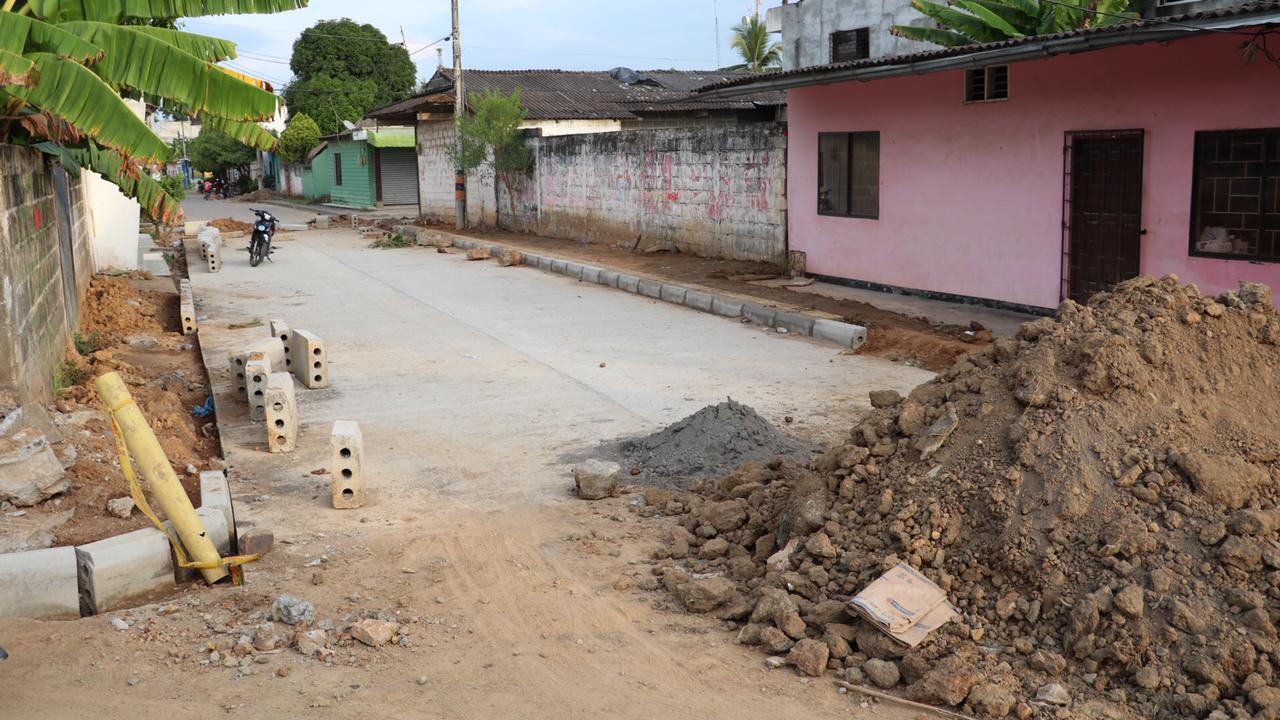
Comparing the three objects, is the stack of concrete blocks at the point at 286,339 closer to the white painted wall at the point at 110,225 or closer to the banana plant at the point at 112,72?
the banana plant at the point at 112,72

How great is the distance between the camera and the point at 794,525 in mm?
5727

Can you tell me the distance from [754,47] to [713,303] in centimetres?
3796

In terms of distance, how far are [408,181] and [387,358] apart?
1387 inches

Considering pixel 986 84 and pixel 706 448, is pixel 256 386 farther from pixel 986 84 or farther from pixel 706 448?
pixel 986 84

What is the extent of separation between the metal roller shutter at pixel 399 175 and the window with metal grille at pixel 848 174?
100 ft

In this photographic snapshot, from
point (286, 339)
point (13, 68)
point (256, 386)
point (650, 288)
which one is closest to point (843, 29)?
point (650, 288)

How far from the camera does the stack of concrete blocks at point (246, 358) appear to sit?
9992mm

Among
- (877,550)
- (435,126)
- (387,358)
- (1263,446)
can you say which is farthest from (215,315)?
(435,126)

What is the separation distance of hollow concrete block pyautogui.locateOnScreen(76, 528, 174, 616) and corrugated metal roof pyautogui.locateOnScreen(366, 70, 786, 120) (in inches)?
1046

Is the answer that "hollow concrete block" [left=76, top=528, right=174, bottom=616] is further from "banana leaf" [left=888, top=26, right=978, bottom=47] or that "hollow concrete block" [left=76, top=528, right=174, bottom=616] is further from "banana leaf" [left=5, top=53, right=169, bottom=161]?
"banana leaf" [left=888, top=26, right=978, bottom=47]

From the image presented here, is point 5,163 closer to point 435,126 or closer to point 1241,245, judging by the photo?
point 1241,245

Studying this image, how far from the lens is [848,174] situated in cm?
1678

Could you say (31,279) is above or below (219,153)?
below

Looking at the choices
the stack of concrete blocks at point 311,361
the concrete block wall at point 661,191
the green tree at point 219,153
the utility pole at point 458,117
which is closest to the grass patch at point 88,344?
the stack of concrete blocks at point 311,361
